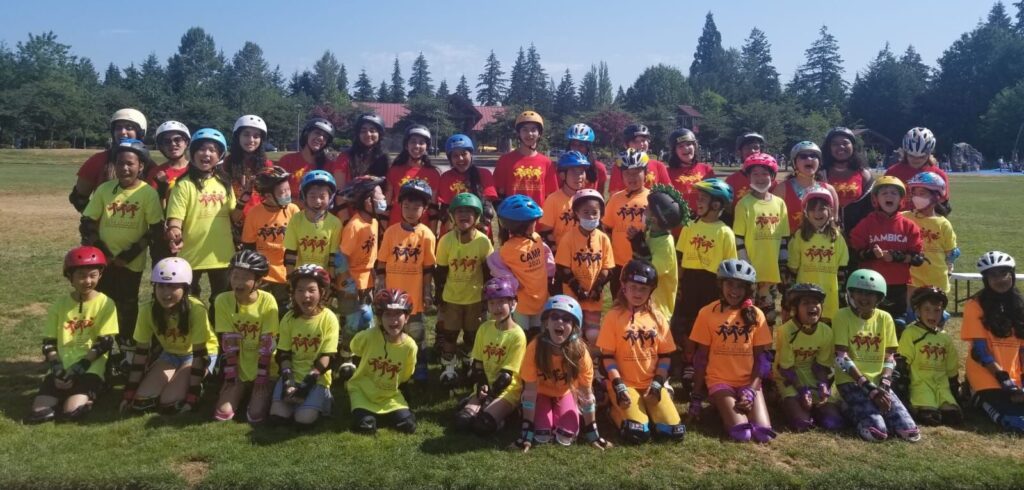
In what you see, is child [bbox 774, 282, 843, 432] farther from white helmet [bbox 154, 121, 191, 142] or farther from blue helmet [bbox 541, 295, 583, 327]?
white helmet [bbox 154, 121, 191, 142]

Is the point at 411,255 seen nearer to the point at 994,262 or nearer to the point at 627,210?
the point at 627,210

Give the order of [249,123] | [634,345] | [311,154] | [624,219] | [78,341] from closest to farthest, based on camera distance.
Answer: [634,345] → [78,341] → [624,219] → [249,123] → [311,154]

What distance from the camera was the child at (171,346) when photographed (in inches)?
263

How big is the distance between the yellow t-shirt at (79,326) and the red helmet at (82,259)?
350 millimetres

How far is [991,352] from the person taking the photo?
6.89 meters

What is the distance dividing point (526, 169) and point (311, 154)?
8.55 feet

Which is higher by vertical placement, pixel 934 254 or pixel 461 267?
pixel 934 254

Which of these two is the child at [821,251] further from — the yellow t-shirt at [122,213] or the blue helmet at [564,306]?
the yellow t-shirt at [122,213]

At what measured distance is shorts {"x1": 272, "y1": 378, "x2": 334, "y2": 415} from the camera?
648cm

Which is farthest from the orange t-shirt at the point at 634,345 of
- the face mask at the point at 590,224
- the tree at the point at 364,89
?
the tree at the point at 364,89

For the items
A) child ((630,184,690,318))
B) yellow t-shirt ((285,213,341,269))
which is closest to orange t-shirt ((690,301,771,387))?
child ((630,184,690,318))

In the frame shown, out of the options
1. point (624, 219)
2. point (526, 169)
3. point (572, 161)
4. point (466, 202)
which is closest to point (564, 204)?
point (572, 161)

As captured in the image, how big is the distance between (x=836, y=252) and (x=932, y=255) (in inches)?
51.1

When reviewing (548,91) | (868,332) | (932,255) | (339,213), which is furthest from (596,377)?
(548,91)
